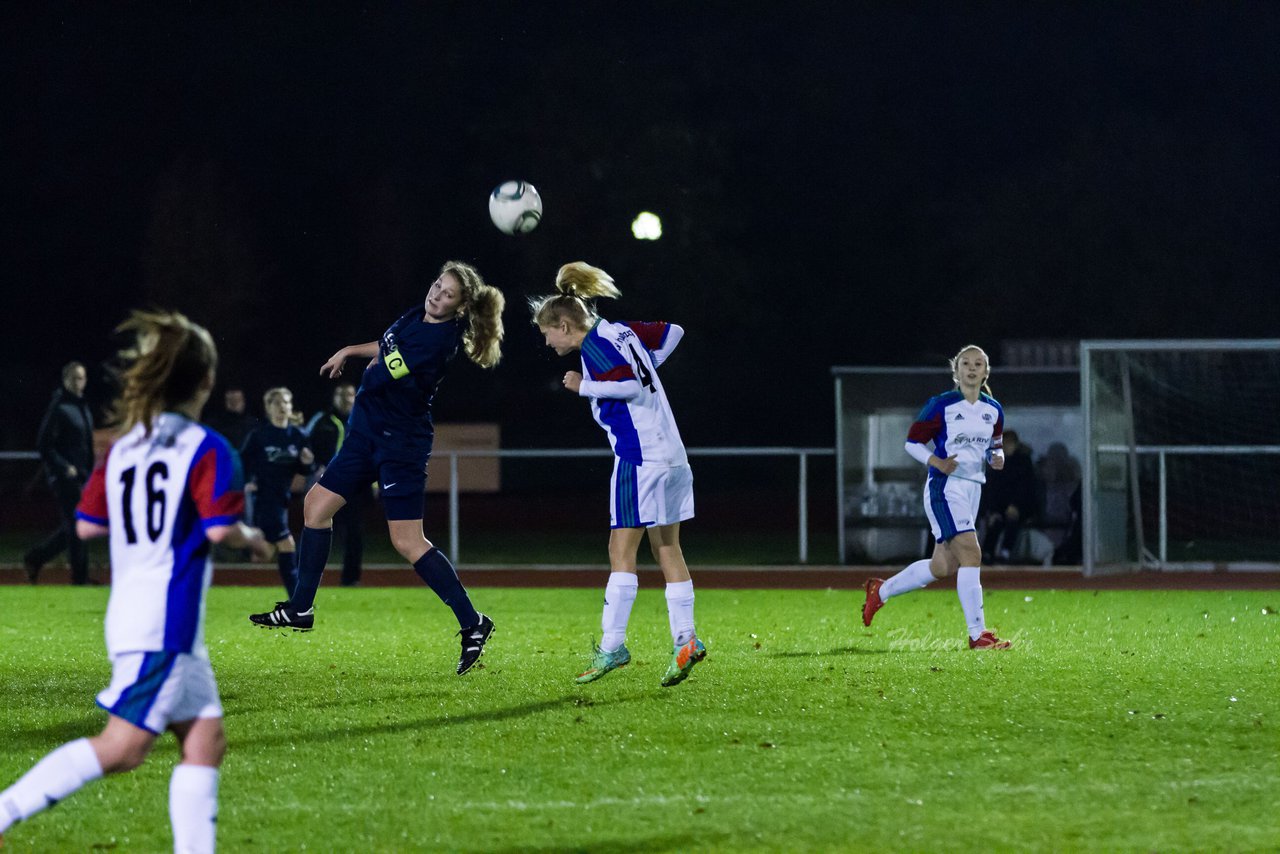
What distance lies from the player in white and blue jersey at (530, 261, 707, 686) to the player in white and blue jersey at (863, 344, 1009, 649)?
2.36 m

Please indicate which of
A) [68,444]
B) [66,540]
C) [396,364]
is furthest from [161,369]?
[66,540]

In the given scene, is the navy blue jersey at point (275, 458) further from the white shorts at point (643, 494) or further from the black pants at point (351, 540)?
the white shorts at point (643, 494)

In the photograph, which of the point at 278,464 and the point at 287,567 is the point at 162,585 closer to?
the point at 287,567

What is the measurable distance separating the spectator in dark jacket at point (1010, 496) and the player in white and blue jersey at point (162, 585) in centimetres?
1484

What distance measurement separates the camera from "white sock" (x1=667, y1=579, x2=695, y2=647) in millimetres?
8141

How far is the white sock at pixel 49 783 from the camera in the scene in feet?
14.0

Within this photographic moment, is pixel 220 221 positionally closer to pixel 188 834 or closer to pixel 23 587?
pixel 23 587

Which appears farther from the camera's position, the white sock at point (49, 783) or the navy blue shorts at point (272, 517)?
the navy blue shorts at point (272, 517)

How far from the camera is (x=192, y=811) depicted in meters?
4.31

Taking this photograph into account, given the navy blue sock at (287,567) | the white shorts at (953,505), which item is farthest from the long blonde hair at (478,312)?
the navy blue sock at (287,567)

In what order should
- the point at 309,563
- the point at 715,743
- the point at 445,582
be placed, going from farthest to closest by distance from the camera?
1. the point at 309,563
2. the point at 445,582
3. the point at 715,743

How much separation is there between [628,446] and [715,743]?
192cm

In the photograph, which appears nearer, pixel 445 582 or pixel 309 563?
pixel 445 582

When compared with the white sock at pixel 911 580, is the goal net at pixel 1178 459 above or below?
above
